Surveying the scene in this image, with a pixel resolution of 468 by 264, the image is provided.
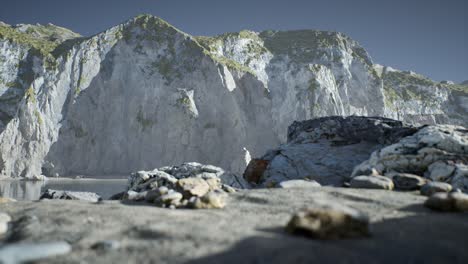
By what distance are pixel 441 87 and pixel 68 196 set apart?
416 ft

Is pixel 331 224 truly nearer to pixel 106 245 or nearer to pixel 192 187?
pixel 106 245

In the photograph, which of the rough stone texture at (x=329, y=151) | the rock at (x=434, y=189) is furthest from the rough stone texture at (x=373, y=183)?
the rough stone texture at (x=329, y=151)

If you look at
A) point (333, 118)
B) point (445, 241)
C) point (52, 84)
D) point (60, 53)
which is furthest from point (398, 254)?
point (60, 53)

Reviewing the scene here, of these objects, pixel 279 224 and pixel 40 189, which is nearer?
pixel 279 224

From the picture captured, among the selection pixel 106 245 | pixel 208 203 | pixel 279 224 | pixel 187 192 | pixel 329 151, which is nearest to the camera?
pixel 106 245

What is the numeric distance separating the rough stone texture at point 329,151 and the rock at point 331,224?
709 centimetres

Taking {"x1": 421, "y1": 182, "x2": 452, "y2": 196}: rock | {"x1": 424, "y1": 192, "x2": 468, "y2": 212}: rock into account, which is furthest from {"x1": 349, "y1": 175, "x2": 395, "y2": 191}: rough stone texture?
{"x1": 424, "y1": 192, "x2": 468, "y2": 212}: rock

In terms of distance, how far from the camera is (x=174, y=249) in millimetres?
2961

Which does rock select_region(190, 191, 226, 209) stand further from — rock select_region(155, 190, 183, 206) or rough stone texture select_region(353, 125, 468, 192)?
rough stone texture select_region(353, 125, 468, 192)

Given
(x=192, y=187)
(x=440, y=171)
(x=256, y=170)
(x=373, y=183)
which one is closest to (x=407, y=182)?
(x=373, y=183)

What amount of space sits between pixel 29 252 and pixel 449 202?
5631mm

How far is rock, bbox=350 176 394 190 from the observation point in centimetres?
677

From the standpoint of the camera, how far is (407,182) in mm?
6988

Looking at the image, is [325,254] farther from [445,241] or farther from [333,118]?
[333,118]
